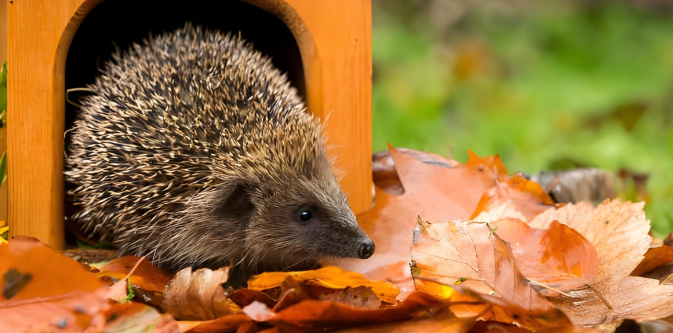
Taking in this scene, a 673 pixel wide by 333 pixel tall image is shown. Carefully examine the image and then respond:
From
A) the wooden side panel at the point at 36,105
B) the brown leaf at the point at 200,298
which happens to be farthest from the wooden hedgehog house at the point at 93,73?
the brown leaf at the point at 200,298

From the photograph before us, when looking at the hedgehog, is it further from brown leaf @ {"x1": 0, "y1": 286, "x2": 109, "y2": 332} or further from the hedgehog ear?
brown leaf @ {"x1": 0, "y1": 286, "x2": 109, "y2": 332}

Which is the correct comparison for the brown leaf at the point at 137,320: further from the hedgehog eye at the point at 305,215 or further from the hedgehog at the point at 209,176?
the hedgehog eye at the point at 305,215

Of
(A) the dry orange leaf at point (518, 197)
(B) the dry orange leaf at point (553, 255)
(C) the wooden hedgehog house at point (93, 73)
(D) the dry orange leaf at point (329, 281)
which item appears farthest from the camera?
(A) the dry orange leaf at point (518, 197)

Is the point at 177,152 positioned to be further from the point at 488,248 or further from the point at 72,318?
the point at 488,248

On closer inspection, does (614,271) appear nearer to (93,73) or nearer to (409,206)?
(409,206)

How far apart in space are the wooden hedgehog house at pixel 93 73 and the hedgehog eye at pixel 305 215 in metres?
0.33

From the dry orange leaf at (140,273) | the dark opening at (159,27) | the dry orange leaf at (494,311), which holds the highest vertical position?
the dark opening at (159,27)

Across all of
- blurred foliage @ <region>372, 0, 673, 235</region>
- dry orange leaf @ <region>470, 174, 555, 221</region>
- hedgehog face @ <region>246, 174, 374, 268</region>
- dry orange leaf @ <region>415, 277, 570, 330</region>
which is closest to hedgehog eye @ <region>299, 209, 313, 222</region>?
hedgehog face @ <region>246, 174, 374, 268</region>

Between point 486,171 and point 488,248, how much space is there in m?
1.03

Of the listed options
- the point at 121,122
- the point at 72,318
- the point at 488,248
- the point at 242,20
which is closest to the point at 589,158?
the point at 242,20

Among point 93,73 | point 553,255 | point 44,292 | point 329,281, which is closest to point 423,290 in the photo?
point 329,281

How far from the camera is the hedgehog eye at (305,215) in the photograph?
2.28 m

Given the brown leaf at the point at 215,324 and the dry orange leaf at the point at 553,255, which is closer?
the brown leaf at the point at 215,324

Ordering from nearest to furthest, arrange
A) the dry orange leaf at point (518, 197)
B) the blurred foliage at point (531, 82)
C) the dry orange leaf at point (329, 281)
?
1. the dry orange leaf at point (329, 281)
2. the dry orange leaf at point (518, 197)
3. the blurred foliage at point (531, 82)
